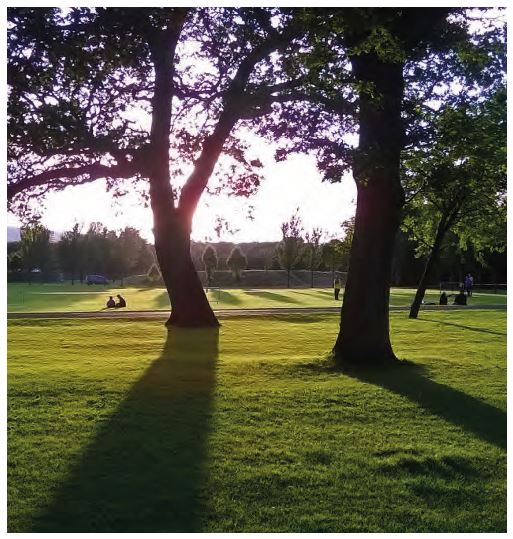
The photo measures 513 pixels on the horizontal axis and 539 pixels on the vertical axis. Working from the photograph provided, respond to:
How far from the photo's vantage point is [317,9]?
752 cm

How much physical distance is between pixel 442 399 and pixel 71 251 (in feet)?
213

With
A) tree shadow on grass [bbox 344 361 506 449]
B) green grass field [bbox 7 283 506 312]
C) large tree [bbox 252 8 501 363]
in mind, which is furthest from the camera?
green grass field [bbox 7 283 506 312]

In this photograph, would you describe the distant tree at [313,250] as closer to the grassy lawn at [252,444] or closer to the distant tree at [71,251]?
the distant tree at [71,251]

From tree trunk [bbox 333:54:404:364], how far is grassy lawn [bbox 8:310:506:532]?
74 cm

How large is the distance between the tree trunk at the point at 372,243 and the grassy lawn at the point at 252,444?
2.42 feet

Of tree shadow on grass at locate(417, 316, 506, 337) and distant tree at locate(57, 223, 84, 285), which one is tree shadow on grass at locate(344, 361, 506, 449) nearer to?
tree shadow on grass at locate(417, 316, 506, 337)

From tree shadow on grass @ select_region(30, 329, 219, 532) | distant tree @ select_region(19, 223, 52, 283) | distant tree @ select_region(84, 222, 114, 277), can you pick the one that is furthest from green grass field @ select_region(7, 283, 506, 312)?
distant tree @ select_region(84, 222, 114, 277)

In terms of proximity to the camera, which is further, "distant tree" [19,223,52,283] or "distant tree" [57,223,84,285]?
"distant tree" [57,223,84,285]

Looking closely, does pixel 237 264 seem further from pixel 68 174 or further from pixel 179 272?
pixel 68 174

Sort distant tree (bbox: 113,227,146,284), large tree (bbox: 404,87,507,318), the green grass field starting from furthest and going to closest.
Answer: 1. distant tree (bbox: 113,227,146,284)
2. the green grass field
3. large tree (bbox: 404,87,507,318)

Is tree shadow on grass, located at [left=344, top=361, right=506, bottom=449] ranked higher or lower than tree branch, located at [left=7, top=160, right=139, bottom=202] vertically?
lower

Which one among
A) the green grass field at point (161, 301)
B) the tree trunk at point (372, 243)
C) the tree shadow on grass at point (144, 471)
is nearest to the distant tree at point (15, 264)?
the green grass field at point (161, 301)

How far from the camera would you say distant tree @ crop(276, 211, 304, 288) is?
5522cm

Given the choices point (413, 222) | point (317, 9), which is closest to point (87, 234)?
point (413, 222)
